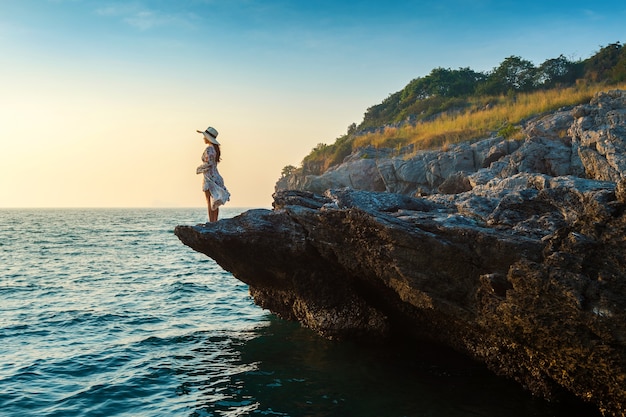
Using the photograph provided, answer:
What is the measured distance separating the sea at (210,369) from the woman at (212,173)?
3.74 m

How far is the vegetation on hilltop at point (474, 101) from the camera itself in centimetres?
4294

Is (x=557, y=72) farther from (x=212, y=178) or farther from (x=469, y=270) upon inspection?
(x=469, y=270)

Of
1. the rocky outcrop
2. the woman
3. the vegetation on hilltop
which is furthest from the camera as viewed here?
the vegetation on hilltop

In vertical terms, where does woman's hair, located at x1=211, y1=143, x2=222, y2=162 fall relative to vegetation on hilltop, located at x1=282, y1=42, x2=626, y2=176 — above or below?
below

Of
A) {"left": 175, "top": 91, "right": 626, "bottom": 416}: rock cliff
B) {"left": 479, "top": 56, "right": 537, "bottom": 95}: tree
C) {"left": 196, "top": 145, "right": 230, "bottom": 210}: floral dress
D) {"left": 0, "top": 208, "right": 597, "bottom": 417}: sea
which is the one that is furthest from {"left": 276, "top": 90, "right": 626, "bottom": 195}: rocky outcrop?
{"left": 479, "top": 56, "right": 537, "bottom": 95}: tree

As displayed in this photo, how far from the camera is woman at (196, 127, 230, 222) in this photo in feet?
48.7

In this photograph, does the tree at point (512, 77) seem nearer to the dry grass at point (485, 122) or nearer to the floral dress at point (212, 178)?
the dry grass at point (485, 122)

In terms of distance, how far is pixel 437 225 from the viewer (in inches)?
377

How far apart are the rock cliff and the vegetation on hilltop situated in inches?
933

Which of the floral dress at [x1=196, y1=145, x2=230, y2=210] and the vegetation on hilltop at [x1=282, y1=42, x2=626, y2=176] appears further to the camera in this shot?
the vegetation on hilltop at [x1=282, y1=42, x2=626, y2=176]

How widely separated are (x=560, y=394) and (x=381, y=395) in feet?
10.3

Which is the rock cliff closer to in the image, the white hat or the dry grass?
the white hat

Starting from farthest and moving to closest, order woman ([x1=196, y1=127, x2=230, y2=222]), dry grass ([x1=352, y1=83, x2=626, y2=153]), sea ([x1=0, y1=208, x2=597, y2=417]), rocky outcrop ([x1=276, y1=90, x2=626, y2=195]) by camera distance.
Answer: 1. dry grass ([x1=352, y1=83, x2=626, y2=153])
2. rocky outcrop ([x1=276, y1=90, x2=626, y2=195])
3. woman ([x1=196, y1=127, x2=230, y2=222])
4. sea ([x1=0, y1=208, x2=597, y2=417])

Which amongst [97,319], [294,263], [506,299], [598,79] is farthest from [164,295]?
[598,79]
